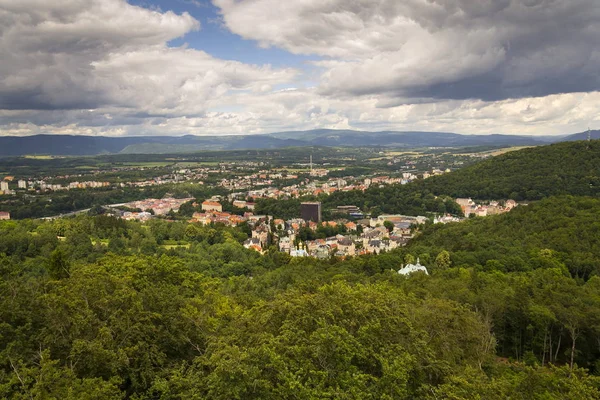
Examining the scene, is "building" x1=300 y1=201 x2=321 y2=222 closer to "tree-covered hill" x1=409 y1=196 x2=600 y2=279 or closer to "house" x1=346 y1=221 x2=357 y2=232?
"house" x1=346 y1=221 x2=357 y2=232

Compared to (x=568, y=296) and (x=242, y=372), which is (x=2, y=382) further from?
(x=568, y=296)

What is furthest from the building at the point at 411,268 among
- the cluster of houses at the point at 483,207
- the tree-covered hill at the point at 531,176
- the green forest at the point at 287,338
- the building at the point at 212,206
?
the building at the point at 212,206

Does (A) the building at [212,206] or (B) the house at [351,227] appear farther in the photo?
(A) the building at [212,206]

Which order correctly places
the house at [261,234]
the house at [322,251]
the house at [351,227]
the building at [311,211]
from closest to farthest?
the house at [322,251] → the house at [261,234] → the house at [351,227] → the building at [311,211]

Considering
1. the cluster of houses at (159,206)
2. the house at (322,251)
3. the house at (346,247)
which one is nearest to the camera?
the house at (322,251)

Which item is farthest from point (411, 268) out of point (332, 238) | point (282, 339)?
point (332, 238)

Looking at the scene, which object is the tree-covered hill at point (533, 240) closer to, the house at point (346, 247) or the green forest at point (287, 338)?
the green forest at point (287, 338)

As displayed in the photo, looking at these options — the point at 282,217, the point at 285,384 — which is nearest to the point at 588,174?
the point at 282,217
